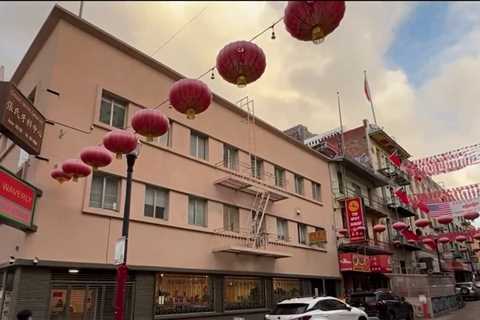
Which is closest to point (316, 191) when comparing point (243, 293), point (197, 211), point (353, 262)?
point (353, 262)

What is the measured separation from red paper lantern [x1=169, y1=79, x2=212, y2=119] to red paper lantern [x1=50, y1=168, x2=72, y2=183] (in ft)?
17.2

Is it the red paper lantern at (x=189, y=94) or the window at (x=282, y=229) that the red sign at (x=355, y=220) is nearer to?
the window at (x=282, y=229)

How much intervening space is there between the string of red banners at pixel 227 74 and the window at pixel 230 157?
889 cm

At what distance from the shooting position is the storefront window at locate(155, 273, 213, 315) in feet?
46.1

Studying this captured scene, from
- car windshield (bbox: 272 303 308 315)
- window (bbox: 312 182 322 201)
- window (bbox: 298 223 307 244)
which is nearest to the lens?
car windshield (bbox: 272 303 308 315)

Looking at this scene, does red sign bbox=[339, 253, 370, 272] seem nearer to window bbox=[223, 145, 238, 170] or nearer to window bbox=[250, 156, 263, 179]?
window bbox=[250, 156, 263, 179]

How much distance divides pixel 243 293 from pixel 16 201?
36.4ft

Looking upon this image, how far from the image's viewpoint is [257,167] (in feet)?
71.3

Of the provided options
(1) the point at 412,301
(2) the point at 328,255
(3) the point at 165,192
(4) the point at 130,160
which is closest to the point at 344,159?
(2) the point at 328,255

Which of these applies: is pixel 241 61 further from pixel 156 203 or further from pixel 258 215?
A: pixel 258 215

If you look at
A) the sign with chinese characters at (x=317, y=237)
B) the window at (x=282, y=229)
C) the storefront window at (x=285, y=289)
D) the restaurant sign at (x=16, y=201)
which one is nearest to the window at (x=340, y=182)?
the sign with chinese characters at (x=317, y=237)

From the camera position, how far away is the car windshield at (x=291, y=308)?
1180cm

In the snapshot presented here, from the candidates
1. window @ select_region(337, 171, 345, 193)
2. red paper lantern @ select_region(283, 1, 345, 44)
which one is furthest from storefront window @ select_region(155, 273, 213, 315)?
window @ select_region(337, 171, 345, 193)

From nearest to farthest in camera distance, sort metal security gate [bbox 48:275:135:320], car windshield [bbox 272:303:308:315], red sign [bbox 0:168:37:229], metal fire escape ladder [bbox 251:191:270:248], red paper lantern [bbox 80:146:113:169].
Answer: red sign [bbox 0:168:37:229], red paper lantern [bbox 80:146:113:169], metal security gate [bbox 48:275:135:320], car windshield [bbox 272:303:308:315], metal fire escape ladder [bbox 251:191:270:248]
